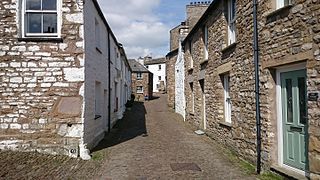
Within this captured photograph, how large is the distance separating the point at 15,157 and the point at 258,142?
21.9 feet

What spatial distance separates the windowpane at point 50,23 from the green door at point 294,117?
691cm

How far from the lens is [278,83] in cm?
775

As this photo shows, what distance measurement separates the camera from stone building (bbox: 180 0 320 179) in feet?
20.5

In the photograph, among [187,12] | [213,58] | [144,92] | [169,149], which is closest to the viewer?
[169,149]

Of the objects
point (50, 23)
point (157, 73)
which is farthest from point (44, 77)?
point (157, 73)

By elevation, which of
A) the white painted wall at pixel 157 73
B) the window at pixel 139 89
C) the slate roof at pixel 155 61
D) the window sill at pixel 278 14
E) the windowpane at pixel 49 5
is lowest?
the window at pixel 139 89

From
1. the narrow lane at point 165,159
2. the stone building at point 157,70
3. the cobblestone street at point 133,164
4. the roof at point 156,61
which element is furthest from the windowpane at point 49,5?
the roof at point 156,61

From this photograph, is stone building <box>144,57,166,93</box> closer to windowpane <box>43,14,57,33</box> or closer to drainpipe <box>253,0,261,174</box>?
windowpane <box>43,14,57,33</box>

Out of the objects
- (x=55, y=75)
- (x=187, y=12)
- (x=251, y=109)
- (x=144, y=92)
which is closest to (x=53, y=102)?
(x=55, y=75)

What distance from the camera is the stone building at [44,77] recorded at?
9.89 meters

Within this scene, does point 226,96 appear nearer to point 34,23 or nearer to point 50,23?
point 50,23

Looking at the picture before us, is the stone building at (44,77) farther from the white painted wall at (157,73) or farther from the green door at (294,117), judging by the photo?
the white painted wall at (157,73)

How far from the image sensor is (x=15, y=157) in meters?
9.19

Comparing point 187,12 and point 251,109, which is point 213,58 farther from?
point 187,12
